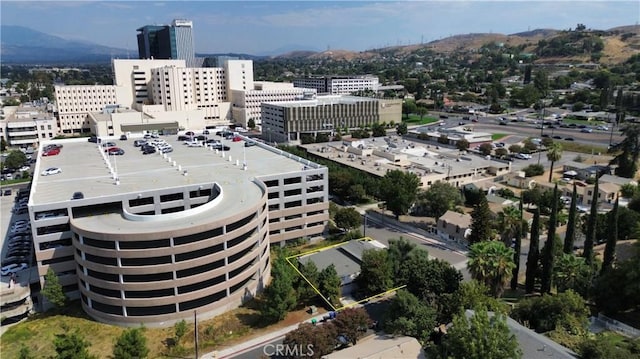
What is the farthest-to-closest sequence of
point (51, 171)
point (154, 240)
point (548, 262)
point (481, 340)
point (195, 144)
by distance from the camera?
point (195, 144) → point (51, 171) → point (548, 262) → point (154, 240) → point (481, 340)

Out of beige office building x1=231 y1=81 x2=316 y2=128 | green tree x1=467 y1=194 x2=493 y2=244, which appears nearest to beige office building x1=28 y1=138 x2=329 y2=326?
green tree x1=467 y1=194 x2=493 y2=244

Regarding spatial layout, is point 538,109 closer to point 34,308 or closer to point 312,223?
point 312,223

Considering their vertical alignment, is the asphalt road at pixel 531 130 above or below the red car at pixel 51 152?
below

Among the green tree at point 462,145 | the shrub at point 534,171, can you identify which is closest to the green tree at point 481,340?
the shrub at point 534,171

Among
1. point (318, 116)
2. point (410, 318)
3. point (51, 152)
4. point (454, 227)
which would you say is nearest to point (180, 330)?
point (410, 318)

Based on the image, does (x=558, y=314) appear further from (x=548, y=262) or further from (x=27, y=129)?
(x=27, y=129)

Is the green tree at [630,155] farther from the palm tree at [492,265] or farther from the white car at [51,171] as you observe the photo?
the white car at [51,171]
